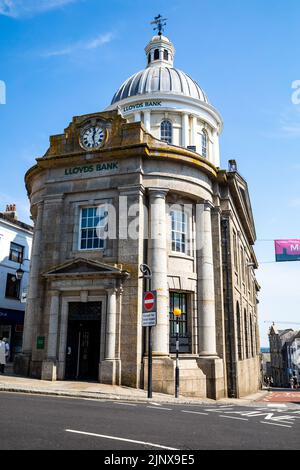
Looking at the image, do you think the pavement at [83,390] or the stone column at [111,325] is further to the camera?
the stone column at [111,325]

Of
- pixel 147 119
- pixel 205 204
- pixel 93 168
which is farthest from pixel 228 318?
pixel 147 119

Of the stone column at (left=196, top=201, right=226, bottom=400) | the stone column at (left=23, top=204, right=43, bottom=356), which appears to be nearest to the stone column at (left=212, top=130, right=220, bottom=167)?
the stone column at (left=196, top=201, right=226, bottom=400)

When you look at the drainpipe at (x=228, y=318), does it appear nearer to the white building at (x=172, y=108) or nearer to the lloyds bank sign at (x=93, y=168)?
the lloyds bank sign at (x=93, y=168)

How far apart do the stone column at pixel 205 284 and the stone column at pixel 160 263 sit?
202 centimetres

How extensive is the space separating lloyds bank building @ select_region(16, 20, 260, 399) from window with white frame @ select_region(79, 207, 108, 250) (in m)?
0.05

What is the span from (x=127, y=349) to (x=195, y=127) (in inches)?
761

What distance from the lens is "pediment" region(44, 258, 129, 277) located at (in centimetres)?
1730

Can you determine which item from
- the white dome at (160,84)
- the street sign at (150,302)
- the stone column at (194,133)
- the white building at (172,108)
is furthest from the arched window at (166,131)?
the street sign at (150,302)

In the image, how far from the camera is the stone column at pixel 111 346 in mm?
16438

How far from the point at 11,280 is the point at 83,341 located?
1575 centimetres

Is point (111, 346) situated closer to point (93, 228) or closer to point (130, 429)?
point (93, 228)

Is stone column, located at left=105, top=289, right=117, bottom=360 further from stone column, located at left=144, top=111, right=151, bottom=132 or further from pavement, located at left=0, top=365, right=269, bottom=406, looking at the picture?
stone column, located at left=144, top=111, right=151, bottom=132

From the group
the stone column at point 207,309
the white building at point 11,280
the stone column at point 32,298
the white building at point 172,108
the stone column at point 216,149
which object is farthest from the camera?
the stone column at point 216,149
